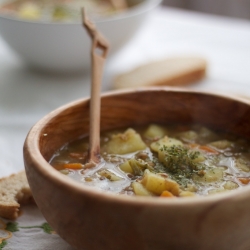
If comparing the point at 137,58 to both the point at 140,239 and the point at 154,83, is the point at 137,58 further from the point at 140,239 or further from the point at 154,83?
the point at 140,239

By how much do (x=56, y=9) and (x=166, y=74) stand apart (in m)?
0.93

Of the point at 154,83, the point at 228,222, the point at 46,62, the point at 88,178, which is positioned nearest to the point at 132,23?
the point at 154,83

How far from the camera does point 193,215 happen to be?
1307 millimetres

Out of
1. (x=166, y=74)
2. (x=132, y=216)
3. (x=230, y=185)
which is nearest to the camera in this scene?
(x=132, y=216)

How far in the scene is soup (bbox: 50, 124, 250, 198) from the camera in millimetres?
1655

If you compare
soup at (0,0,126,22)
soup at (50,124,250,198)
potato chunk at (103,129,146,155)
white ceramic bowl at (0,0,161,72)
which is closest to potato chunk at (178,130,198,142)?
soup at (50,124,250,198)

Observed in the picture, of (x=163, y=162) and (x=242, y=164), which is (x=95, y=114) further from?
(x=242, y=164)

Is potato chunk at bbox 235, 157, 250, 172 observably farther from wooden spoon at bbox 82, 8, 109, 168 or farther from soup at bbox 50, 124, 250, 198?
wooden spoon at bbox 82, 8, 109, 168

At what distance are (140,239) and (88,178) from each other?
456 millimetres

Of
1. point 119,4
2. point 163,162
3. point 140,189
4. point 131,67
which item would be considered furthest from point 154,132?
point 119,4

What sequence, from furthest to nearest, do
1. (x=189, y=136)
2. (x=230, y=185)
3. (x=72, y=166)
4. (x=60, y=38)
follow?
(x=60, y=38) → (x=189, y=136) → (x=72, y=166) → (x=230, y=185)

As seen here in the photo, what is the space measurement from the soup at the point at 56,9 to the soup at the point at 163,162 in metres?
1.45

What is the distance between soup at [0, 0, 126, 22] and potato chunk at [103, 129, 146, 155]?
146 cm

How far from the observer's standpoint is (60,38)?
9.62 feet
